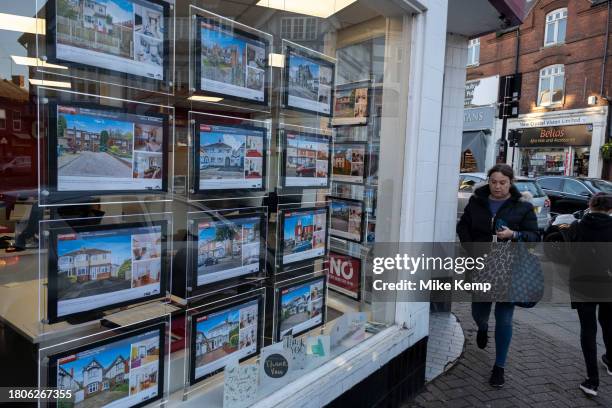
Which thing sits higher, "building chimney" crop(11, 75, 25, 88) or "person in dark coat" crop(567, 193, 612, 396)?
"building chimney" crop(11, 75, 25, 88)

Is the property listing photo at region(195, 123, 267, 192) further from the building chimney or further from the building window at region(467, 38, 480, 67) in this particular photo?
the building window at region(467, 38, 480, 67)

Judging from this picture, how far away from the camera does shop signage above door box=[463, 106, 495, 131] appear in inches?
968

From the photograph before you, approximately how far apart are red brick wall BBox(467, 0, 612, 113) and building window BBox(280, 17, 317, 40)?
19.1m

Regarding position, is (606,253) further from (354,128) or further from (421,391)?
(354,128)

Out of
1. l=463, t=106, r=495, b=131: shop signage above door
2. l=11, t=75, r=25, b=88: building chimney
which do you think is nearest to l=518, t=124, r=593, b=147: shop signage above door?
l=463, t=106, r=495, b=131: shop signage above door

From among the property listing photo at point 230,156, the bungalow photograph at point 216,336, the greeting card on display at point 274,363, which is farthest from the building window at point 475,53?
the bungalow photograph at point 216,336

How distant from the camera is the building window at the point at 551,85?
21.7m

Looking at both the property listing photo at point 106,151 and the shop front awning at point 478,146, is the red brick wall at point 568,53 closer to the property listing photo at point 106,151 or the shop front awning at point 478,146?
the shop front awning at point 478,146

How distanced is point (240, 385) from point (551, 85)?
80.2 ft

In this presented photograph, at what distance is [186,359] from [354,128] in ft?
7.21

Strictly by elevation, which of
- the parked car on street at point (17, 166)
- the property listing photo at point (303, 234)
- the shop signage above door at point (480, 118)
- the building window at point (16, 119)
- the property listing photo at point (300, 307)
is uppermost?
the shop signage above door at point (480, 118)

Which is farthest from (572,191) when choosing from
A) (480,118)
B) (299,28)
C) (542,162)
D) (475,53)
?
(475,53)

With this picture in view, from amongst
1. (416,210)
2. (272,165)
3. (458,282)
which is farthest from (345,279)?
(458,282)

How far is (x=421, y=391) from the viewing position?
12.4 ft
